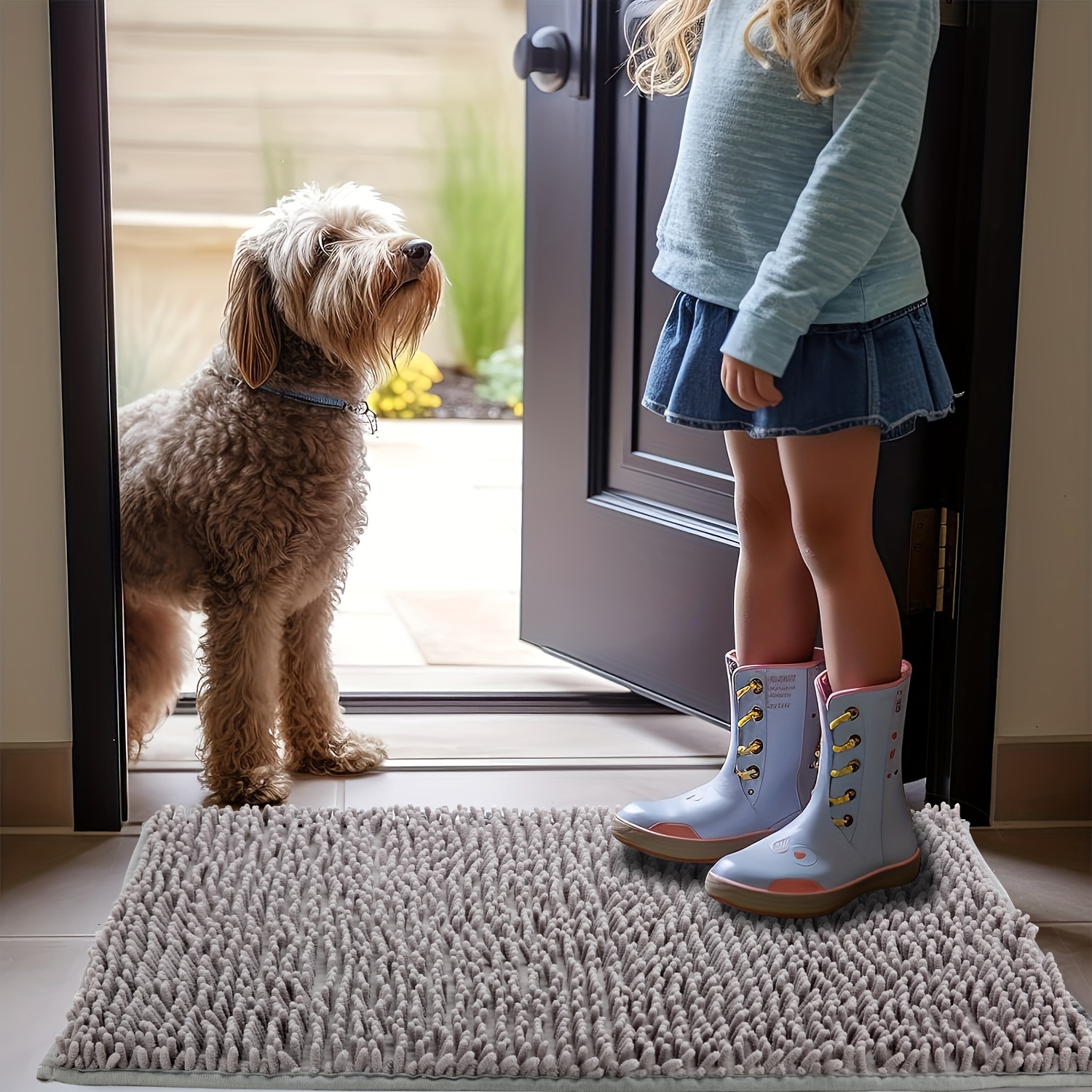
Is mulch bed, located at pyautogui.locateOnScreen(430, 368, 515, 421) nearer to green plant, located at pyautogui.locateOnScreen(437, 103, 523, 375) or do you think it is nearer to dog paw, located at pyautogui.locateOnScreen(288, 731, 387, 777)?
green plant, located at pyautogui.locateOnScreen(437, 103, 523, 375)

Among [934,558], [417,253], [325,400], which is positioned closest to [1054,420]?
[934,558]

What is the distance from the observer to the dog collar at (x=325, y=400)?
166 cm

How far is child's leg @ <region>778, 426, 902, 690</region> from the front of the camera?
1360 mm

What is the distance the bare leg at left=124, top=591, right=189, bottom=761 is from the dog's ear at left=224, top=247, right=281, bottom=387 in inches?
16.4

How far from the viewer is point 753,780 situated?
1.55 metres

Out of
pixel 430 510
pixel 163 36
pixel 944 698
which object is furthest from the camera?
pixel 163 36

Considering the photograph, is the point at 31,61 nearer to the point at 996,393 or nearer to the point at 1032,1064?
the point at 996,393

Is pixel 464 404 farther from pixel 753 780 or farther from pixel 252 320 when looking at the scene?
pixel 753 780

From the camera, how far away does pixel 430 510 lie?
3555 millimetres

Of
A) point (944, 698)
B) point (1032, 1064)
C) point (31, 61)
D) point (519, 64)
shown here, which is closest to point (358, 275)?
point (31, 61)

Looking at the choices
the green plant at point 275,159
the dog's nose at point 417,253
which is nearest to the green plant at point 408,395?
the green plant at point 275,159

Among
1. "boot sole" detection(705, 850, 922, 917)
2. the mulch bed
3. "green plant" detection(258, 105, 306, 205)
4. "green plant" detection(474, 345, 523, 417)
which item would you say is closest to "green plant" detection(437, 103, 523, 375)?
"green plant" detection(474, 345, 523, 417)

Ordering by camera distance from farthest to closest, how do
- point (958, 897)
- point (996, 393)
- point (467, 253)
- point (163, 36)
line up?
point (467, 253) < point (163, 36) < point (996, 393) < point (958, 897)

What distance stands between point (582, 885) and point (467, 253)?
12.8 feet
